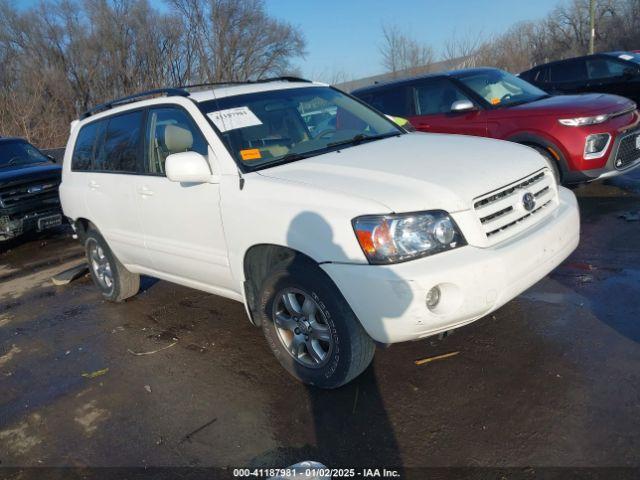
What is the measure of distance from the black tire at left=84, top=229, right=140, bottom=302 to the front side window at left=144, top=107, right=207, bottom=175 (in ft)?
4.31

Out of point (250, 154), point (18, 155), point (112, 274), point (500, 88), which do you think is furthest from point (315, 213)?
point (18, 155)

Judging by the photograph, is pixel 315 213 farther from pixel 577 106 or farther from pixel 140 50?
pixel 140 50

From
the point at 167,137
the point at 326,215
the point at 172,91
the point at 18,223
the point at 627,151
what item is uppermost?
the point at 172,91

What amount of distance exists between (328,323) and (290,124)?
1643 mm

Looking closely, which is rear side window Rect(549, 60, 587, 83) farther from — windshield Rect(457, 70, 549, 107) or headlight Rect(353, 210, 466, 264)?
headlight Rect(353, 210, 466, 264)

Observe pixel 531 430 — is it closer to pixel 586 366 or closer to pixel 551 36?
pixel 586 366

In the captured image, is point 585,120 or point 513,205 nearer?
point 513,205

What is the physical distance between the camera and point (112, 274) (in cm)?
539

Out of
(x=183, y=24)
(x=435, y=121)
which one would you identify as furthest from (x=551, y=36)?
(x=435, y=121)

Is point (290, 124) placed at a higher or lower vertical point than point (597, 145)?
higher

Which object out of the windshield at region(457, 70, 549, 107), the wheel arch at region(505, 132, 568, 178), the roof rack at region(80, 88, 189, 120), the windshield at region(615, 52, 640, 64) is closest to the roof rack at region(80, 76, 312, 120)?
the roof rack at region(80, 88, 189, 120)

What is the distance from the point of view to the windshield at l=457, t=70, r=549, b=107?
7.10m

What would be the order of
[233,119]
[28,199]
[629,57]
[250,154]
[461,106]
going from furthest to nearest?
[629,57]
[28,199]
[461,106]
[233,119]
[250,154]

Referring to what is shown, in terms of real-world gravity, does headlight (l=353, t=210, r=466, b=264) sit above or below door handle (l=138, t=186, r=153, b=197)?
below
